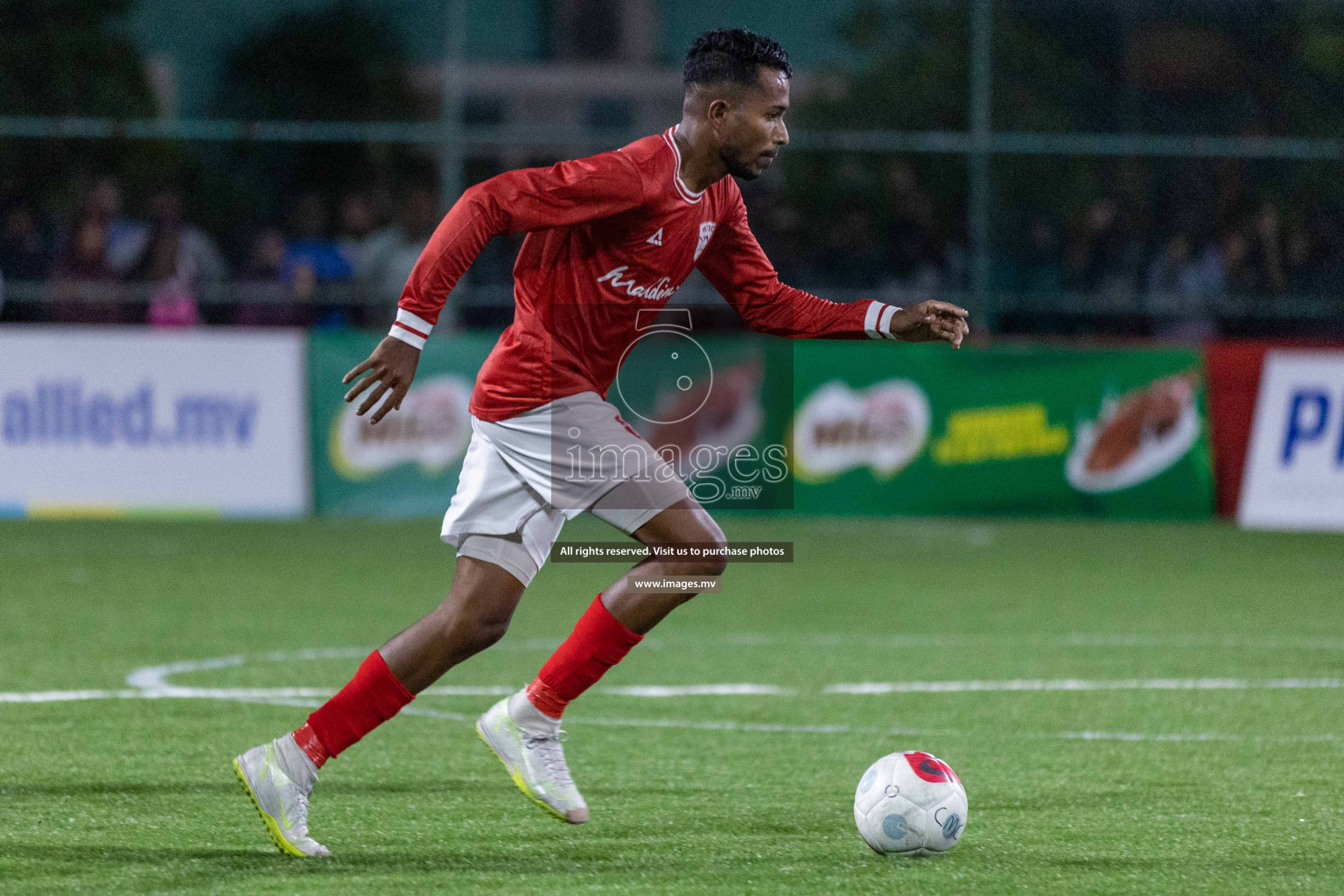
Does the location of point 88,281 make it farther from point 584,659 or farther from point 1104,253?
point 584,659

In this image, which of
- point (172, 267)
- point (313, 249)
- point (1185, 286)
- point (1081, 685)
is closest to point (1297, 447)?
point (1185, 286)

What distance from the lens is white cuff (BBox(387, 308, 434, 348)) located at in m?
4.33

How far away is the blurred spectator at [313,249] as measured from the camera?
1577cm

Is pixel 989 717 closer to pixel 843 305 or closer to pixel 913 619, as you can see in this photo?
pixel 843 305

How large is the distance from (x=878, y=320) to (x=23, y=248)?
39.1ft

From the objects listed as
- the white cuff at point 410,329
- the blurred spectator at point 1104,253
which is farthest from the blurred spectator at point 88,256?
the white cuff at point 410,329

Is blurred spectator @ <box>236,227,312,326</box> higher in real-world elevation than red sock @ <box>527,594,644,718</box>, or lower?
higher

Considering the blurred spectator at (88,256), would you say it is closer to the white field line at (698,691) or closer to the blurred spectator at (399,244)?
the blurred spectator at (399,244)

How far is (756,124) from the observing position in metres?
4.83

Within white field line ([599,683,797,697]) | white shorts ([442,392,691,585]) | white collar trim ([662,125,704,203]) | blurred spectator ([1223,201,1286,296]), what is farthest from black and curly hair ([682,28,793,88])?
blurred spectator ([1223,201,1286,296])

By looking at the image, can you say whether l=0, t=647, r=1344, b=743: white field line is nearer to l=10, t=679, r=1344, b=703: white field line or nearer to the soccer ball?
l=10, t=679, r=1344, b=703: white field line

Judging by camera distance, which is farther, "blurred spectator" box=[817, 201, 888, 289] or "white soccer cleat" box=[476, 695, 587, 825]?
"blurred spectator" box=[817, 201, 888, 289]

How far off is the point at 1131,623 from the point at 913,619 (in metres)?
1.08

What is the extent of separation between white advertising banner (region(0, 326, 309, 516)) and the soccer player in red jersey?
8535 millimetres
